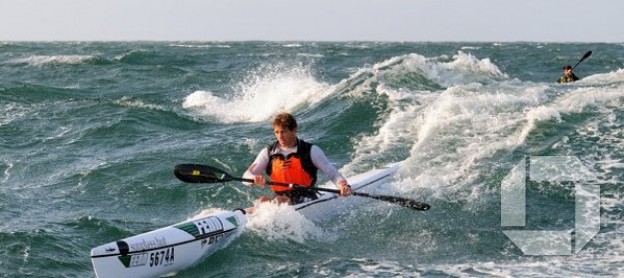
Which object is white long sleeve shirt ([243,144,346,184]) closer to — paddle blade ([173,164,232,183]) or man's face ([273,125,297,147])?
man's face ([273,125,297,147])

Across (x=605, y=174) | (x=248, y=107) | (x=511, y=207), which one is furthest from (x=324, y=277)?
(x=248, y=107)

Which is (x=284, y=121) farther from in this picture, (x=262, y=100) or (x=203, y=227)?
(x=262, y=100)

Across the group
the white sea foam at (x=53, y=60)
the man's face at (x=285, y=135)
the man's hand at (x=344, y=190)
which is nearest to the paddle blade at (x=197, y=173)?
the man's face at (x=285, y=135)

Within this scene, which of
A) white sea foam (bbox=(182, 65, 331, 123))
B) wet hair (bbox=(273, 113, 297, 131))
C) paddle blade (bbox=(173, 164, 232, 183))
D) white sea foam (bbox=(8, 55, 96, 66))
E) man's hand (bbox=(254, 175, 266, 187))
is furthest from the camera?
white sea foam (bbox=(8, 55, 96, 66))

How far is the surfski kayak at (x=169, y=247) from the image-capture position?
6184mm

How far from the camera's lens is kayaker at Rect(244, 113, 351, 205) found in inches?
299

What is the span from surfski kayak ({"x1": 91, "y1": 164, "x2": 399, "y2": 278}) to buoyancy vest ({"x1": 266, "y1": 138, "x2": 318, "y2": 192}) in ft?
0.88

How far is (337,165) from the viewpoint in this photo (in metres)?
11.0

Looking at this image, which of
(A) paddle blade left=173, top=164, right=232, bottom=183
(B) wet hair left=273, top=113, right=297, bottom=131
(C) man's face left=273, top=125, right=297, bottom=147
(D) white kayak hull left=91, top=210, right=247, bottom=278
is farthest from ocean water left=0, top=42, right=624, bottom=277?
(B) wet hair left=273, top=113, right=297, bottom=131

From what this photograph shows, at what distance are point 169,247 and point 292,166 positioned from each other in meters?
1.63

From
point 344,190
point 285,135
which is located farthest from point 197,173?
point 344,190

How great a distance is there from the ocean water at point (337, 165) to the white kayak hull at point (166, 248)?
5.1 inches

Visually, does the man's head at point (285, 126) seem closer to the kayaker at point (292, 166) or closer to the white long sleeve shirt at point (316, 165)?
the kayaker at point (292, 166)

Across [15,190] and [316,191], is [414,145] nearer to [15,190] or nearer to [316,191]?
[316,191]
